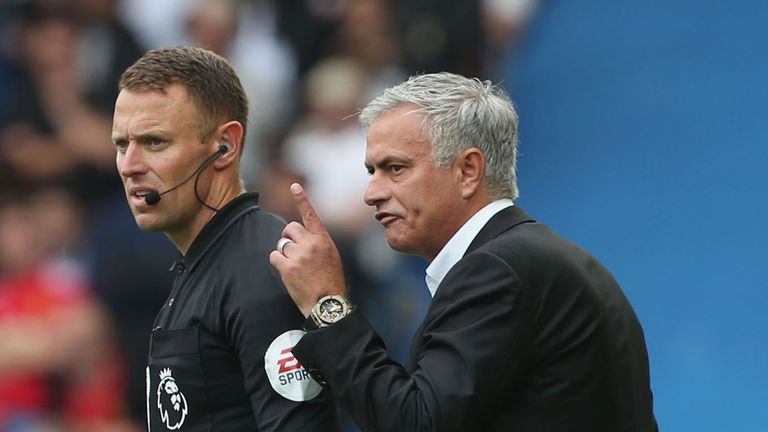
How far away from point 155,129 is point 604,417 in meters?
1.02

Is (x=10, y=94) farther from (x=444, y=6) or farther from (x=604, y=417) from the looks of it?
(x=604, y=417)

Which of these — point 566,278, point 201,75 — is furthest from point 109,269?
point 566,278

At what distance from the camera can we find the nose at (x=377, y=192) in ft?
8.27

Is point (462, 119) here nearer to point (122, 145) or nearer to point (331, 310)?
→ point (331, 310)

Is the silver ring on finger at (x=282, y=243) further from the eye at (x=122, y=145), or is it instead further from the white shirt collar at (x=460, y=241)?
the eye at (x=122, y=145)

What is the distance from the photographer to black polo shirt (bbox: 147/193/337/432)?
245cm

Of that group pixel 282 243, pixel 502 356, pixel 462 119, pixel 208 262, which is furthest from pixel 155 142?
pixel 502 356

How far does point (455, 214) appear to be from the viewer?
2.52 metres

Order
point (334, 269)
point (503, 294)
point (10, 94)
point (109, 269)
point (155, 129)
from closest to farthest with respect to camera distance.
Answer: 1. point (503, 294)
2. point (334, 269)
3. point (155, 129)
4. point (109, 269)
5. point (10, 94)

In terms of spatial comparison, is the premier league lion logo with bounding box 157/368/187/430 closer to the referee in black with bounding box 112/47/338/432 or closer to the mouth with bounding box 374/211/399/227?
the referee in black with bounding box 112/47/338/432

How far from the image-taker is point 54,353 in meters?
5.61

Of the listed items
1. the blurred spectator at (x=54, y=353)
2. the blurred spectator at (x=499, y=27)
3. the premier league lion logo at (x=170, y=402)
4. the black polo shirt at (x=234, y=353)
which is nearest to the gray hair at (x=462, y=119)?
the black polo shirt at (x=234, y=353)

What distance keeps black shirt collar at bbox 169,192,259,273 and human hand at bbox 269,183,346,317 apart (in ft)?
0.79

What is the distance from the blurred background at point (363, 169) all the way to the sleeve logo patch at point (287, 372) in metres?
2.97
